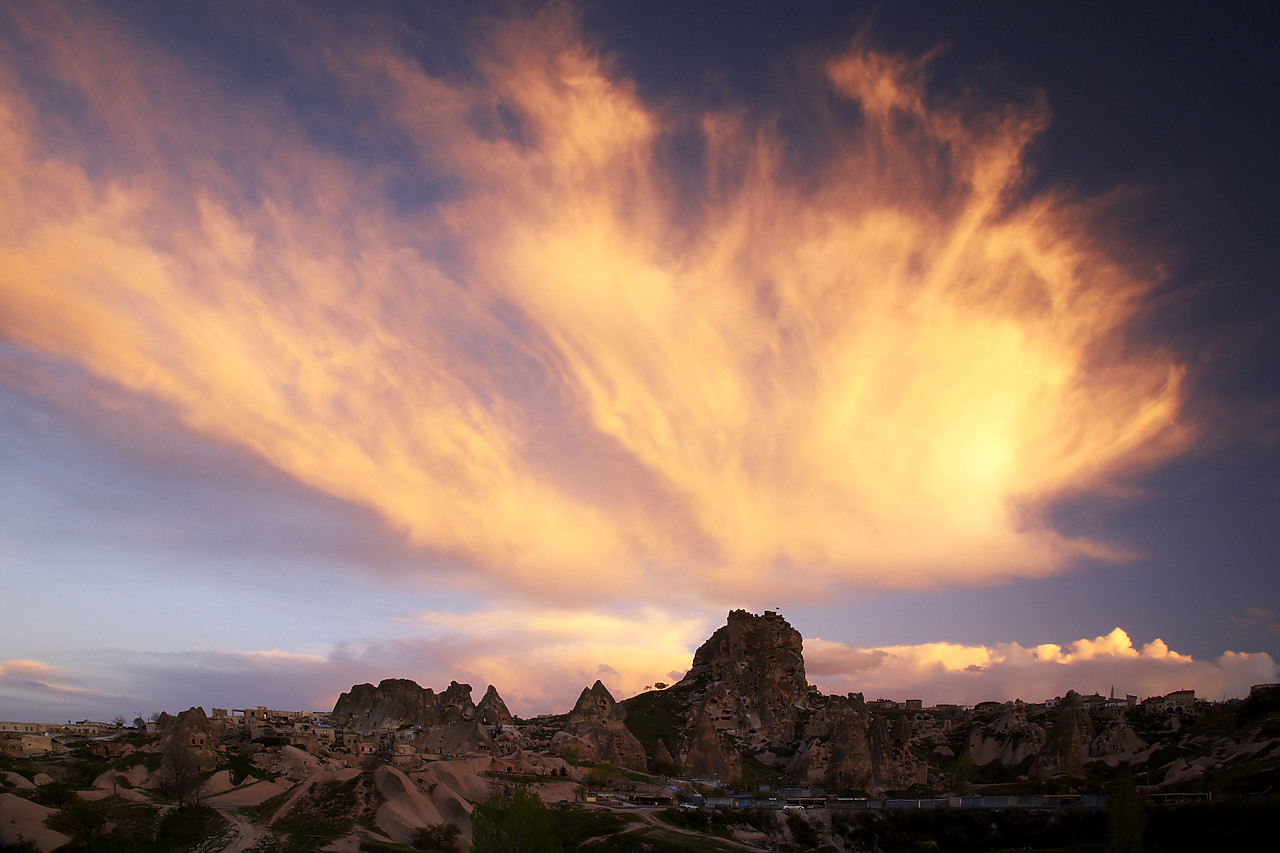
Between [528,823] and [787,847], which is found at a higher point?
[528,823]

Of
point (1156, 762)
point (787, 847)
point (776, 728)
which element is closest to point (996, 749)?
point (1156, 762)

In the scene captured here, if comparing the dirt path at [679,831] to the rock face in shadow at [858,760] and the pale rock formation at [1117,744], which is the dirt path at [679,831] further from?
the pale rock formation at [1117,744]

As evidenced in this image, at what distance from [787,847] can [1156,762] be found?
71242 millimetres

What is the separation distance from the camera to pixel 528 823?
53.3 meters

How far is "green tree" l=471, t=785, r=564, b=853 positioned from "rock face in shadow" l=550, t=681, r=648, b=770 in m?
64.8

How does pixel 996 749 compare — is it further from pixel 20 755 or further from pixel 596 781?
pixel 20 755

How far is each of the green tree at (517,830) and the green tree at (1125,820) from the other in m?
41.3

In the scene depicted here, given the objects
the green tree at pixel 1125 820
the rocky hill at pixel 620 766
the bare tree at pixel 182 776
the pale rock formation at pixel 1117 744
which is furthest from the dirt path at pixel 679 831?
the pale rock formation at pixel 1117 744

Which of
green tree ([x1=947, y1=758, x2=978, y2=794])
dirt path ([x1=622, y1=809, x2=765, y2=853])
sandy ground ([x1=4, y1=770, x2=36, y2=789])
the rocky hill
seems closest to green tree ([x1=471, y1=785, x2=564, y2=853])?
the rocky hill

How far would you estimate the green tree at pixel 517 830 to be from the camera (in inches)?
2064

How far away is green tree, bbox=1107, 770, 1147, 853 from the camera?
5794 cm

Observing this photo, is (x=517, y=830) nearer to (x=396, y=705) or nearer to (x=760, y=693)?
(x=396, y=705)

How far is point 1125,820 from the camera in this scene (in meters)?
58.4

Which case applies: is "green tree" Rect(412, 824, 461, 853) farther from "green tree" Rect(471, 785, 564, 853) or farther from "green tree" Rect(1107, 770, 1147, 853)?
"green tree" Rect(1107, 770, 1147, 853)
